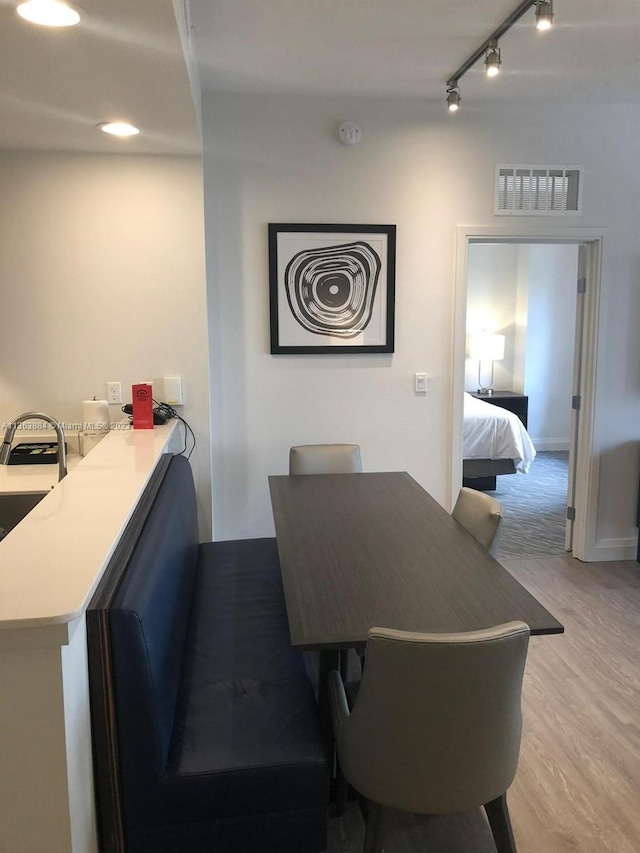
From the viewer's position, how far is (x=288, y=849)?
166 cm

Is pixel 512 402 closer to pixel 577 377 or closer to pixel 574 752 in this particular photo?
pixel 577 377

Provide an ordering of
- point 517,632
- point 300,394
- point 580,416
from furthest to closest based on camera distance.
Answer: point 580,416, point 300,394, point 517,632

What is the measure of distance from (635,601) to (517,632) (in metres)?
2.55

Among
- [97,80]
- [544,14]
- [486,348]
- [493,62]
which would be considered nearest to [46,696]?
[97,80]

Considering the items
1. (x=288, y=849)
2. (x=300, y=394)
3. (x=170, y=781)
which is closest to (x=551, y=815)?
(x=288, y=849)

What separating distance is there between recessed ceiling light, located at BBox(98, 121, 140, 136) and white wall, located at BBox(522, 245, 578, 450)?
527 cm

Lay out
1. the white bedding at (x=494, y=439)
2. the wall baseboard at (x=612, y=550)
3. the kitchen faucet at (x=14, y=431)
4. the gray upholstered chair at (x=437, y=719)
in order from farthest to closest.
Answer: the white bedding at (x=494, y=439), the wall baseboard at (x=612, y=550), the kitchen faucet at (x=14, y=431), the gray upholstered chair at (x=437, y=719)

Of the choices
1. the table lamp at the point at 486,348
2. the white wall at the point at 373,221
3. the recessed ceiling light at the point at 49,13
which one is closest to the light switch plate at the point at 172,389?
the white wall at the point at 373,221

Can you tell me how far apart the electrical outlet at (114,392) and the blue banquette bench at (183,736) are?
4.50 ft

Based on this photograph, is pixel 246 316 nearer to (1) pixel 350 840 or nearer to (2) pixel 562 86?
(2) pixel 562 86

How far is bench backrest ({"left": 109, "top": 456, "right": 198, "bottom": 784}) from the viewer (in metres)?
1.48

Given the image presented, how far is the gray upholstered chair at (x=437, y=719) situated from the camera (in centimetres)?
141

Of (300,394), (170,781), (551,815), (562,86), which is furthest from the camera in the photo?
(300,394)

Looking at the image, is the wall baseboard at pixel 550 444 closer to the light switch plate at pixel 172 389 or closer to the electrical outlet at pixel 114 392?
the light switch plate at pixel 172 389
